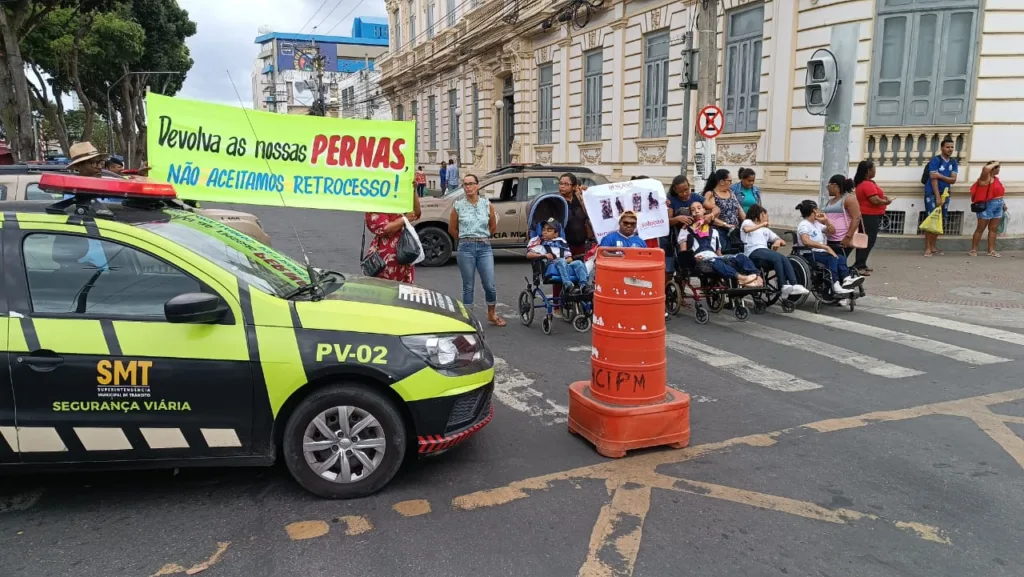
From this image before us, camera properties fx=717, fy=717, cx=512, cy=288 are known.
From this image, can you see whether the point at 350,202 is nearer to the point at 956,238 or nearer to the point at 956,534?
the point at 956,534

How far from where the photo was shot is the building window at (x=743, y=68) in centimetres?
1616

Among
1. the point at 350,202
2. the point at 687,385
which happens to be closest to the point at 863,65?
the point at 687,385

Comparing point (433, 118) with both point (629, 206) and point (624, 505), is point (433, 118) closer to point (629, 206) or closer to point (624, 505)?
point (629, 206)

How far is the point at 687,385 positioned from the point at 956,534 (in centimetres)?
266

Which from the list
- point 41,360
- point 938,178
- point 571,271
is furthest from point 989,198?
point 41,360

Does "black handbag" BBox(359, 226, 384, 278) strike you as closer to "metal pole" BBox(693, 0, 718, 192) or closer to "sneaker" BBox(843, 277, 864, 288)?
"sneaker" BBox(843, 277, 864, 288)

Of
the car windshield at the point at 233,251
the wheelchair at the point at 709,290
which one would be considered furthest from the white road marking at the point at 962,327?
the car windshield at the point at 233,251

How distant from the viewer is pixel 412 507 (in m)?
3.90

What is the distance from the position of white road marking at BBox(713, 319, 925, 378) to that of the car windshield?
511 cm

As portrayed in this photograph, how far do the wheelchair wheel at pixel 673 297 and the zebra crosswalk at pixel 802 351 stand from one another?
6.1 inches

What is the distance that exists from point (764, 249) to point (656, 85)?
12019mm

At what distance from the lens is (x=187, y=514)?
12.5 feet

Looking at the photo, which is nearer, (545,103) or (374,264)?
(374,264)

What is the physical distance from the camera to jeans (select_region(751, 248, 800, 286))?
875 centimetres
